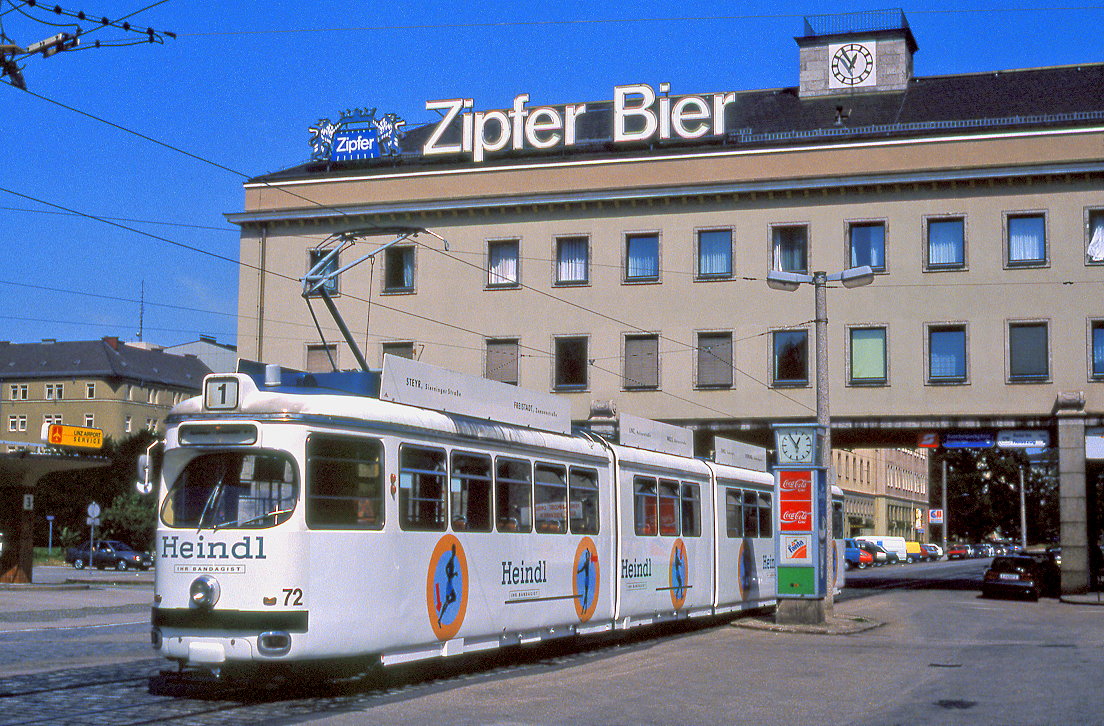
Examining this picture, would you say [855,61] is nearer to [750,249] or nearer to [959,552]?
[750,249]

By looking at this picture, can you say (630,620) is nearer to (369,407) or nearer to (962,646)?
(962,646)

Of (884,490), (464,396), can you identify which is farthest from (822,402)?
(884,490)

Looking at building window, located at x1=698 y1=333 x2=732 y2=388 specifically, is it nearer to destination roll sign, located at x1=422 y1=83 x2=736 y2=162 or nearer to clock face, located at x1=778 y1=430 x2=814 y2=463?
destination roll sign, located at x1=422 y1=83 x2=736 y2=162

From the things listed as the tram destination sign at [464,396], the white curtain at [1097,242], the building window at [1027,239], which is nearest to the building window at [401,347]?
the building window at [1027,239]

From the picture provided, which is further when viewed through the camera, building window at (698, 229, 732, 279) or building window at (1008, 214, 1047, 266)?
building window at (698, 229, 732, 279)

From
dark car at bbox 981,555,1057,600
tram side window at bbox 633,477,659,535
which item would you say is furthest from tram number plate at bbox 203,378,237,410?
dark car at bbox 981,555,1057,600

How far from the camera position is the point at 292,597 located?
12242mm

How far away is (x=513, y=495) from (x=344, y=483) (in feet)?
10.1

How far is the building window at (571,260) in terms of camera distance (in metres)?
43.1

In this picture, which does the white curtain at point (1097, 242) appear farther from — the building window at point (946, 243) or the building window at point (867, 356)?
the building window at point (867, 356)

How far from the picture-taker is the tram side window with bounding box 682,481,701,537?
21281 millimetres

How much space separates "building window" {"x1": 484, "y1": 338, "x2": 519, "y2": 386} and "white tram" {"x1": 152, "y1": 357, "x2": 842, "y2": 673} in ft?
84.6

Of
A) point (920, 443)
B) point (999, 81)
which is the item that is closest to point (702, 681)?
point (920, 443)

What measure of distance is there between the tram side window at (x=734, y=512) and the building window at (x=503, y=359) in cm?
1947
